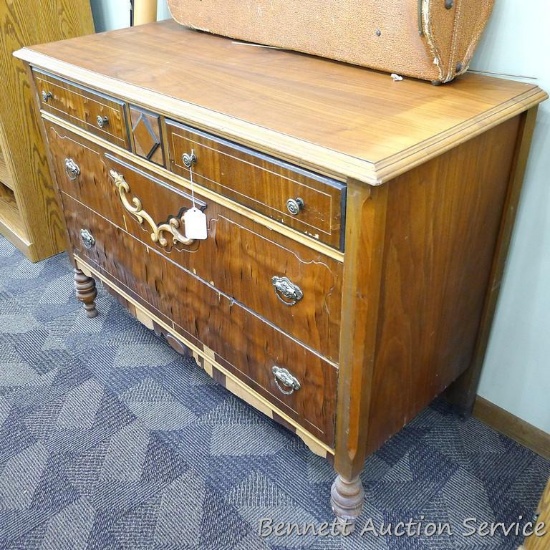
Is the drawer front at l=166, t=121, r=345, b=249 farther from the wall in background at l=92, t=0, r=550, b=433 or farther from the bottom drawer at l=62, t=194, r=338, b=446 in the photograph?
the wall in background at l=92, t=0, r=550, b=433

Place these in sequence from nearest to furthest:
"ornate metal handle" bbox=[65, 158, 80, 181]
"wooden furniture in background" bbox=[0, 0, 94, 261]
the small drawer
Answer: the small drawer
"ornate metal handle" bbox=[65, 158, 80, 181]
"wooden furniture in background" bbox=[0, 0, 94, 261]

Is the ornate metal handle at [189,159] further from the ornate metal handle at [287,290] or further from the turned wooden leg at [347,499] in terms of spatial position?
the turned wooden leg at [347,499]

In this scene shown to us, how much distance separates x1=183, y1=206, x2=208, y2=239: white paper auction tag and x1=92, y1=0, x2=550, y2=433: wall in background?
655 millimetres

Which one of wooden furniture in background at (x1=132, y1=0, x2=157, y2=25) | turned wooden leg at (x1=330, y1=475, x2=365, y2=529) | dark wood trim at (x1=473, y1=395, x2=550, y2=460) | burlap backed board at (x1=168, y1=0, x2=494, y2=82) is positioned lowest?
dark wood trim at (x1=473, y1=395, x2=550, y2=460)

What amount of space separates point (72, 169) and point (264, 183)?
791 mm

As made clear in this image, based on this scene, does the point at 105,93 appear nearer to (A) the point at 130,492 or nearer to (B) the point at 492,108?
(B) the point at 492,108

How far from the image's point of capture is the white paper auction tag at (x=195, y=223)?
3.83 ft

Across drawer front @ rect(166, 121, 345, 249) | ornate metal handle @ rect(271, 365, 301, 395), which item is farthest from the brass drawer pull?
ornate metal handle @ rect(271, 365, 301, 395)

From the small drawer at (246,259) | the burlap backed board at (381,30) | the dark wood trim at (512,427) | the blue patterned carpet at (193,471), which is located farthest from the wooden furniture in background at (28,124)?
the dark wood trim at (512,427)

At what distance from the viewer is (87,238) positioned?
5.49 feet

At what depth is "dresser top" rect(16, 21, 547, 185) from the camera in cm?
86

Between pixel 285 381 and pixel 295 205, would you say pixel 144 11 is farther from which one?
pixel 285 381

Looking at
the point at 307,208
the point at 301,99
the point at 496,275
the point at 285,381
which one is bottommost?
the point at 285,381

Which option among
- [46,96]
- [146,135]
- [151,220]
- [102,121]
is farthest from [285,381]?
→ [46,96]
